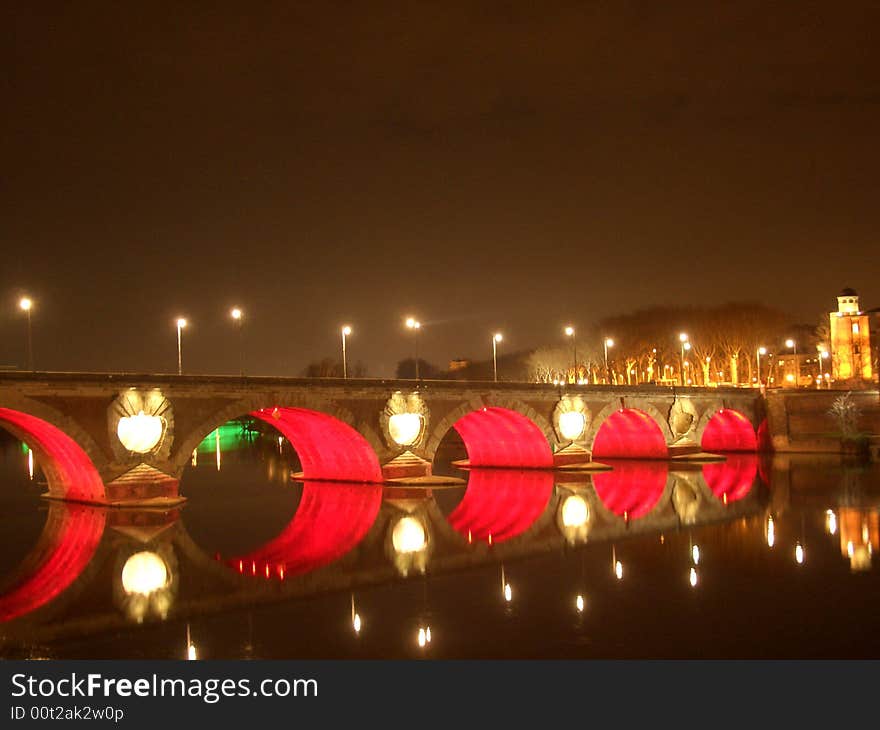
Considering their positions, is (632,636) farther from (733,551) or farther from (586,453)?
(586,453)

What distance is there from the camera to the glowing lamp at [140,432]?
28.2 m

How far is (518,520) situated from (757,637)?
47.0 ft

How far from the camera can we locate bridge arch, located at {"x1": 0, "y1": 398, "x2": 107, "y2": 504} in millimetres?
26828

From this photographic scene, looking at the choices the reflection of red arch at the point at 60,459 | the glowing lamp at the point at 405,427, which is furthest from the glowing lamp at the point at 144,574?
the glowing lamp at the point at 405,427

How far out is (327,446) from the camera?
39.6 meters

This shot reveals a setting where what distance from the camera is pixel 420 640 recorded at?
14328mm

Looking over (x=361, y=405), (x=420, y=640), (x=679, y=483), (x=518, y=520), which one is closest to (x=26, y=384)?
(x=361, y=405)

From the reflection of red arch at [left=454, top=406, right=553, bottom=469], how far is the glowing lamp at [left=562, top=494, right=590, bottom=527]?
9850mm

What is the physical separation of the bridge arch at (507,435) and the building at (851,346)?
2124 inches

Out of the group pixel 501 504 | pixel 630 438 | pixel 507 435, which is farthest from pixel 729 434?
pixel 501 504

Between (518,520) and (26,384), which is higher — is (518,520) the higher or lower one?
the lower one

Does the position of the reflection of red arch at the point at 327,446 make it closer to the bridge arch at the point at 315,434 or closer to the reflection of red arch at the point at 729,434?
the bridge arch at the point at 315,434

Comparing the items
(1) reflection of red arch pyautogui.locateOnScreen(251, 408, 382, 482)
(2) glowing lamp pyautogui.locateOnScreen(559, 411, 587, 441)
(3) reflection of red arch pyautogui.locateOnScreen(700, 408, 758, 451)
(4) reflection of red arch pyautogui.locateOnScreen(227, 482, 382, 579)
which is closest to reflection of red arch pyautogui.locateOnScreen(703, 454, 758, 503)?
(3) reflection of red arch pyautogui.locateOnScreen(700, 408, 758, 451)

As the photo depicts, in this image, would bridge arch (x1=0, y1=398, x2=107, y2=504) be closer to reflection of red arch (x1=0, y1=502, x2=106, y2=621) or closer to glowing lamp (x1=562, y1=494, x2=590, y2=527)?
reflection of red arch (x1=0, y1=502, x2=106, y2=621)
